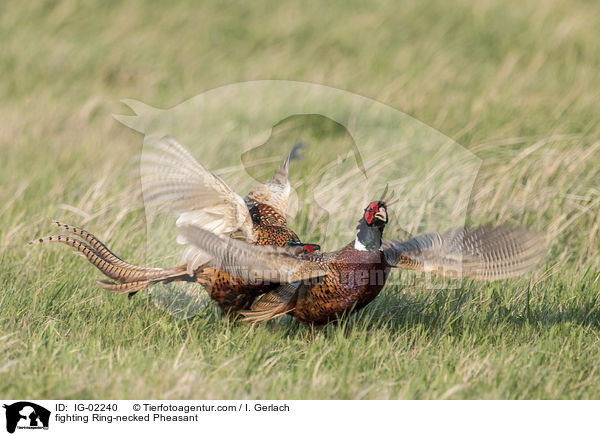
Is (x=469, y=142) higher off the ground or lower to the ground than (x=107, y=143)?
lower

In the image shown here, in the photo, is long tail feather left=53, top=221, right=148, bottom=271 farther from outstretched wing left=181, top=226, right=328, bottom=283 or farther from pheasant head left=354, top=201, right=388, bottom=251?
pheasant head left=354, top=201, right=388, bottom=251

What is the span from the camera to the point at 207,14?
11875mm

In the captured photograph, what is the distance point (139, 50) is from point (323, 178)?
5.48 metres

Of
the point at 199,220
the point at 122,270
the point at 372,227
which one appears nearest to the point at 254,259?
the point at 199,220

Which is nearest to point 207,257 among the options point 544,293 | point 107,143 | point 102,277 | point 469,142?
point 102,277

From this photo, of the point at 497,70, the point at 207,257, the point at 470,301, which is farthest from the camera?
the point at 497,70

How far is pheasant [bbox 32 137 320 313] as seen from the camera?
416 cm

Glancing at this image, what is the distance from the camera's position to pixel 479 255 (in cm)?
425

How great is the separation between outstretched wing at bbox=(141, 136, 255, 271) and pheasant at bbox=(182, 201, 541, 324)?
0.87 feet

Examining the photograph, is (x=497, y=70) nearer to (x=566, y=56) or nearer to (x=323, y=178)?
(x=566, y=56)
